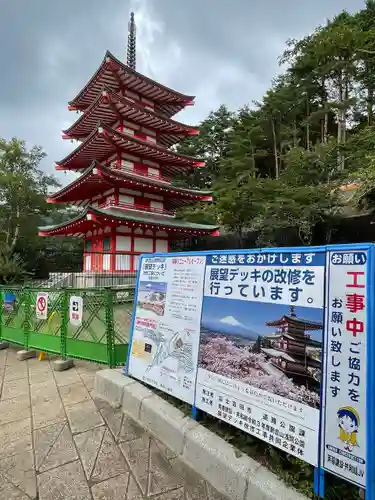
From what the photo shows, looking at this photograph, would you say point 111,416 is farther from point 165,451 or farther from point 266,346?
point 266,346

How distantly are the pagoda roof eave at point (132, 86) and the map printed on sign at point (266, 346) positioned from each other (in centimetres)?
1742

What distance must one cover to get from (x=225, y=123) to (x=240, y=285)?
35.1 m

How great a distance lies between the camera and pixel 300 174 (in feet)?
57.1

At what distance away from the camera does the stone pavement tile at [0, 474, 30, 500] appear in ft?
7.34

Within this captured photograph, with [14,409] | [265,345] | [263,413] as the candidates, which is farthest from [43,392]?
[265,345]

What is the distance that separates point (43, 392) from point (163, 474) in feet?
8.44

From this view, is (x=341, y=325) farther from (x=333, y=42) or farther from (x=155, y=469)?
(x=333, y=42)

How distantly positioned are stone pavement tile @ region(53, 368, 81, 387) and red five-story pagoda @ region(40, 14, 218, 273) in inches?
396

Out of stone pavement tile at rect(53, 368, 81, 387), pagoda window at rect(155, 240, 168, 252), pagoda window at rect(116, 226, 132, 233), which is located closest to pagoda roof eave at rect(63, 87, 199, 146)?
pagoda window at rect(116, 226, 132, 233)

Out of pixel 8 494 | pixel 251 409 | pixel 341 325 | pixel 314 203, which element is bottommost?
pixel 8 494

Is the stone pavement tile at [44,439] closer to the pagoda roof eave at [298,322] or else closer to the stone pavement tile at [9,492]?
the stone pavement tile at [9,492]

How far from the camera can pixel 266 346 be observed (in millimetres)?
2221

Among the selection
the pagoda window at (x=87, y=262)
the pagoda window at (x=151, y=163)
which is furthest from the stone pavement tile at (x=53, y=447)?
the pagoda window at (x=151, y=163)

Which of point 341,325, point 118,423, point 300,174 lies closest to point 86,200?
point 300,174
